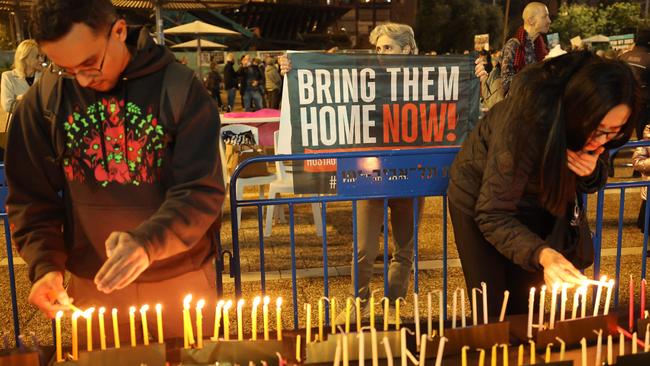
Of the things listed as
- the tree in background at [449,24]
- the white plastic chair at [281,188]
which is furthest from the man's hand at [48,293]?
the tree in background at [449,24]

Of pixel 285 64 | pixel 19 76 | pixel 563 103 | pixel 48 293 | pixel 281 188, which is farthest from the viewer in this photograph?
pixel 19 76

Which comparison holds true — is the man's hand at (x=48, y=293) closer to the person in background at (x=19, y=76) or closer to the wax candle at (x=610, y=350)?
the wax candle at (x=610, y=350)

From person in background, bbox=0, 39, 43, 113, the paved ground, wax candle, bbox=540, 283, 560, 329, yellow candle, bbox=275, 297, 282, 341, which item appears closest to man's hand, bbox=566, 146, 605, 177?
wax candle, bbox=540, 283, 560, 329

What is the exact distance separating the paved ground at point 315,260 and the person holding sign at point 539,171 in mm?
2178

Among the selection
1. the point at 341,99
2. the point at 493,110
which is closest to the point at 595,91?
the point at 493,110

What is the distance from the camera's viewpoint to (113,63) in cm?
209

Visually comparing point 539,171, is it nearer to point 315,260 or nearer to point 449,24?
point 315,260

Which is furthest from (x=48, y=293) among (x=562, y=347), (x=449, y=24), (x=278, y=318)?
(x=449, y=24)

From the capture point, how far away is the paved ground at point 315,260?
5.20 m

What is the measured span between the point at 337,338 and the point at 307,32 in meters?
51.0

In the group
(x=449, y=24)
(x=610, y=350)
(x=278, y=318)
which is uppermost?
(x=449, y=24)

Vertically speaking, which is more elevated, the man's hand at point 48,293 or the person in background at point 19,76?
the person in background at point 19,76

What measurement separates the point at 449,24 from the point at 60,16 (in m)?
47.9

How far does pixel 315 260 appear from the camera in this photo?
6.22 metres
